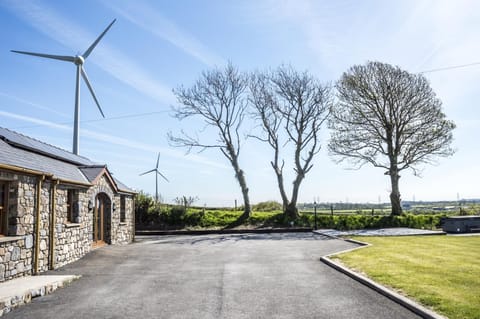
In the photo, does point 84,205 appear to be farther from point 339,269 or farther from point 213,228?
point 213,228

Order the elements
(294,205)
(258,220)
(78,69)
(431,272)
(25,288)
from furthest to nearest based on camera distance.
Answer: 1. (294,205)
2. (258,220)
3. (78,69)
4. (431,272)
5. (25,288)

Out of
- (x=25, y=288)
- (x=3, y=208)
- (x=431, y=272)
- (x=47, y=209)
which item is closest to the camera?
(x=25, y=288)

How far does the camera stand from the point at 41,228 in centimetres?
1095

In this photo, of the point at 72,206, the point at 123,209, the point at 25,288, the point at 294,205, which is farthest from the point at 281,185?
the point at 25,288

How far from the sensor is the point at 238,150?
107 ft

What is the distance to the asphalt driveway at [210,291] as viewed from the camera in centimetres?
671

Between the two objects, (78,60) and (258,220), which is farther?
(258,220)

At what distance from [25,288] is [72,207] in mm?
5708

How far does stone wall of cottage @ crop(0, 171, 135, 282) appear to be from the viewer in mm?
9531

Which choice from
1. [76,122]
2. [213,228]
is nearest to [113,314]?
[76,122]

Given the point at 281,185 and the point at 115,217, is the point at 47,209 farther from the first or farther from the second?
the point at 281,185

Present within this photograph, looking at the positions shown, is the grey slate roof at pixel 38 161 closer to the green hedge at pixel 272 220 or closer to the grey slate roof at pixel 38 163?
the grey slate roof at pixel 38 163

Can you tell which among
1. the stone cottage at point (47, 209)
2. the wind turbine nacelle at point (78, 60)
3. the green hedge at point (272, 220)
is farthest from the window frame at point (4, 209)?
the green hedge at point (272, 220)

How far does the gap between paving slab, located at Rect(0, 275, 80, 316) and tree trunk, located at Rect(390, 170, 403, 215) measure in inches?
997
